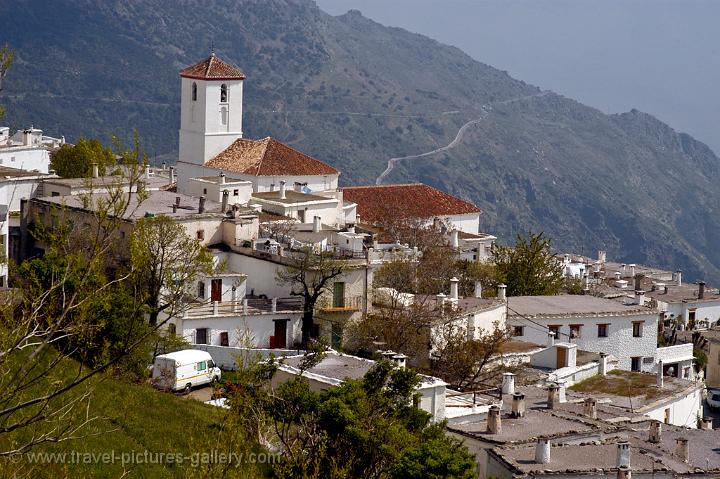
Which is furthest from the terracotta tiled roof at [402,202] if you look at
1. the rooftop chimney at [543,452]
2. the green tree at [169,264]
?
the rooftop chimney at [543,452]

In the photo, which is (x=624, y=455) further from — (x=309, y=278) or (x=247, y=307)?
(x=309, y=278)

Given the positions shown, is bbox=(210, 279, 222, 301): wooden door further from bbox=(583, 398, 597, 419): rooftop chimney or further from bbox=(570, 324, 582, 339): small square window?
bbox=(583, 398, 597, 419): rooftop chimney

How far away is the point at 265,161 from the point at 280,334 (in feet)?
68.8

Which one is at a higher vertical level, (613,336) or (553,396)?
(613,336)

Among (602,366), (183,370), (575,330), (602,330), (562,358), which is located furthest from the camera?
(602,330)

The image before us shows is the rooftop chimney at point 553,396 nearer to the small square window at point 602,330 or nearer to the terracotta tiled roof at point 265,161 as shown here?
the small square window at point 602,330

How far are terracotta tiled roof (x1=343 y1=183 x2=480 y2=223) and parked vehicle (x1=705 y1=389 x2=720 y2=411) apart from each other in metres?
17.4

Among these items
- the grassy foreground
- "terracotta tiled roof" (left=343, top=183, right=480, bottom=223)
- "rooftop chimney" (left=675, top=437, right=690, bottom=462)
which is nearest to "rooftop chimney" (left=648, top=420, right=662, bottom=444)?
"rooftop chimney" (left=675, top=437, right=690, bottom=462)

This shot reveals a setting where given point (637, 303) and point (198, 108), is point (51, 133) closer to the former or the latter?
point (198, 108)

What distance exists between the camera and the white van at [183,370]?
31.0 m

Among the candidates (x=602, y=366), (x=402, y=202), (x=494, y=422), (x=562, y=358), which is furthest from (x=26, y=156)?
(x=494, y=422)

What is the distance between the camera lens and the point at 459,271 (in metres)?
47.9

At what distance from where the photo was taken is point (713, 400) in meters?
42.1

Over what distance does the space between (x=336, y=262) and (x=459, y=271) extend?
32.5 ft
